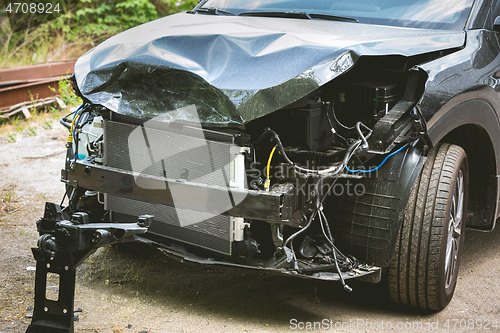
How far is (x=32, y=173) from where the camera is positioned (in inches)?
217

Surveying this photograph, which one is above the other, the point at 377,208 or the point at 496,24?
the point at 496,24

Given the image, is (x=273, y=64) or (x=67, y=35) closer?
(x=273, y=64)

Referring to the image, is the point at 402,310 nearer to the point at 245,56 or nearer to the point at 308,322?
the point at 308,322

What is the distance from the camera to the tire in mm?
2857

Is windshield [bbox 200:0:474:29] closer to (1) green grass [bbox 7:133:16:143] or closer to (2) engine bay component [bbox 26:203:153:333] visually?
(2) engine bay component [bbox 26:203:153:333]

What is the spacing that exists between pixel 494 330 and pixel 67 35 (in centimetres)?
1070

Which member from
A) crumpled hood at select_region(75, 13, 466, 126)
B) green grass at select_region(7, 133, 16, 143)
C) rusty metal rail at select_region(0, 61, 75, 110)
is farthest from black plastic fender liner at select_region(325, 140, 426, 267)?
rusty metal rail at select_region(0, 61, 75, 110)

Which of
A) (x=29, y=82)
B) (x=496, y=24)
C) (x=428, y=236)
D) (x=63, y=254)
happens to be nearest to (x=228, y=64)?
(x=63, y=254)

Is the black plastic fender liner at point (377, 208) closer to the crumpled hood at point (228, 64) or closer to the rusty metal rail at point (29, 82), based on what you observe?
the crumpled hood at point (228, 64)

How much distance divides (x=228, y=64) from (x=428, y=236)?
4.67 ft

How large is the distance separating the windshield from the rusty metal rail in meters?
5.01

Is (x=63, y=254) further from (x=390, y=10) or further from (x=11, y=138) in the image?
(x=11, y=138)

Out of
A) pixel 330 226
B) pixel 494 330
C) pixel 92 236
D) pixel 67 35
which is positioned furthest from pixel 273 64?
pixel 67 35

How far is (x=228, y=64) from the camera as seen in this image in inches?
107
